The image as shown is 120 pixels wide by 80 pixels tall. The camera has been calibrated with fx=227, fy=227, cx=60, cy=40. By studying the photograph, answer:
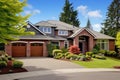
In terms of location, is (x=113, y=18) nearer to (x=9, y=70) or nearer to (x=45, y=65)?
(x=45, y=65)

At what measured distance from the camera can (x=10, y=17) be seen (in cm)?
2198

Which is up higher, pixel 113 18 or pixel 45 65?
pixel 113 18

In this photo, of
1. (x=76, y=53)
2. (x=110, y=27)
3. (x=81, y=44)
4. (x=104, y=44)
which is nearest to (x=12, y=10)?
(x=76, y=53)

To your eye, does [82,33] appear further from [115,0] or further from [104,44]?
[115,0]


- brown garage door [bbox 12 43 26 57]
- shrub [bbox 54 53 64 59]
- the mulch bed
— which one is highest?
brown garage door [bbox 12 43 26 57]

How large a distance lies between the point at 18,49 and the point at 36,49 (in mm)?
3150

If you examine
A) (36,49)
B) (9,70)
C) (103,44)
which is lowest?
(9,70)

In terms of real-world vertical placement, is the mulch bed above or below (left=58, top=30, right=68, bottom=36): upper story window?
below

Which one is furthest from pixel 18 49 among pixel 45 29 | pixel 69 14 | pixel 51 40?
pixel 69 14

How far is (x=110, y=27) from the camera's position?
64.8 m

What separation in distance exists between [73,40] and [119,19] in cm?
2498

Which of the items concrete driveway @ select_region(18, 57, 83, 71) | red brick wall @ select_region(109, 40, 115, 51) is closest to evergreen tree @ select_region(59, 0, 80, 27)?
red brick wall @ select_region(109, 40, 115, 51)

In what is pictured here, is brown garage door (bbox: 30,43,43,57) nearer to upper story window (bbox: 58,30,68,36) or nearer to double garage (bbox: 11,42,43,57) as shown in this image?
double garage (bbox: 11,42,43,57)

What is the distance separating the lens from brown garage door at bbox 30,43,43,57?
3934 centimetres
